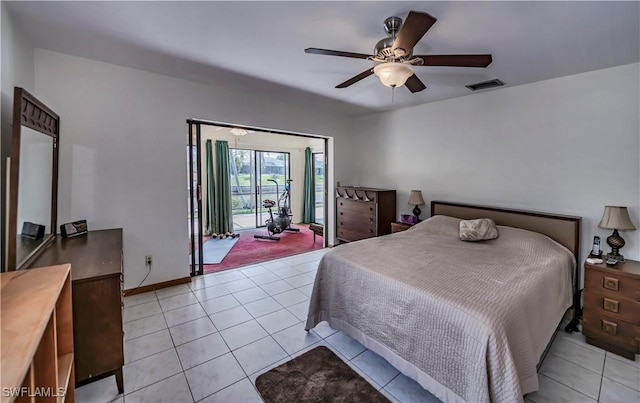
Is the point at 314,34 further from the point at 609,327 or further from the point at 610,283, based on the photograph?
the point at 609,327

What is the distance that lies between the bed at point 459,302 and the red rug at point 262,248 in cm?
227

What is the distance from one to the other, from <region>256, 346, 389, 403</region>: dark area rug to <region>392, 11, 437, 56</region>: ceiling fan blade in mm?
2275

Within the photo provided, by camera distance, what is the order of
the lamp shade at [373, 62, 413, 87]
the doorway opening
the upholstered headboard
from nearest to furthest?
the lamp shade at [373, 62, 413, 87]
the upholstered headboard
the doorway opening

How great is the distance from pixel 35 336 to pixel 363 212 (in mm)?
4207

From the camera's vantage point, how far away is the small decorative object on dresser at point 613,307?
2174mm

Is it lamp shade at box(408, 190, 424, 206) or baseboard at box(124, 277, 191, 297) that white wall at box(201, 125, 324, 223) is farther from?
baseboard at box(124, 277, 191, 297)

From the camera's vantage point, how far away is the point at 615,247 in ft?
8.29

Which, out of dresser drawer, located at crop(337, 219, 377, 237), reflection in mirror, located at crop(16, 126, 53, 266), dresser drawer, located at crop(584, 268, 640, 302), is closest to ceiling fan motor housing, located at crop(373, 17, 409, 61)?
reflection in mirror, located at crop(16, 126, 53, 266)

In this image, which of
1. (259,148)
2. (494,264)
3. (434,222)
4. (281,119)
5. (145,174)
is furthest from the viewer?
(259,148)

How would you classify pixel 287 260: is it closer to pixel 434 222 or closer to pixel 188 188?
pixel 188 188

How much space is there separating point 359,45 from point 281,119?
2.13 m

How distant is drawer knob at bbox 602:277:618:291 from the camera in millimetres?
2258

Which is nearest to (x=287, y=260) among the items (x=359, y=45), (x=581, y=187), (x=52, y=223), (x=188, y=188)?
(x=188, y=188)

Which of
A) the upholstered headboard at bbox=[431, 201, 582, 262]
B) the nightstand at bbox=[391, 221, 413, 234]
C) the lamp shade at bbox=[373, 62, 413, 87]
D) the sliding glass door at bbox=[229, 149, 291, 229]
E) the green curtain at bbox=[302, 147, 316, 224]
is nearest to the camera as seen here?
the lamp shade at bbox=[373, 62, 413, 87]
